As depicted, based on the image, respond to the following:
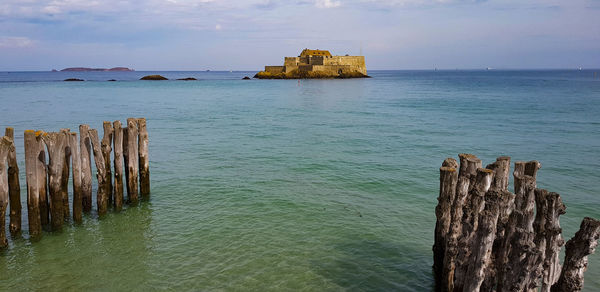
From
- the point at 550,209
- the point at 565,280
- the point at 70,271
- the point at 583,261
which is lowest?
the point at 70,271

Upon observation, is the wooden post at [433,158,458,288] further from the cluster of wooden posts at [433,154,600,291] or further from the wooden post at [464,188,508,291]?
the wooden post at [464,188,508,291]

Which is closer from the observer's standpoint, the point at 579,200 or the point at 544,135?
the point at 579,200

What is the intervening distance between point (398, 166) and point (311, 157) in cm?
413

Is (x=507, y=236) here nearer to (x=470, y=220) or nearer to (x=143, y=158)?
(x=470, y=220)

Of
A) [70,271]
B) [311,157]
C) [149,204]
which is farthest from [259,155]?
[70,271]

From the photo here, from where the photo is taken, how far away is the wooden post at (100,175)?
10.2 meters

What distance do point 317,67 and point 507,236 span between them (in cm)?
12494

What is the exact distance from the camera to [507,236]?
18.9 ft

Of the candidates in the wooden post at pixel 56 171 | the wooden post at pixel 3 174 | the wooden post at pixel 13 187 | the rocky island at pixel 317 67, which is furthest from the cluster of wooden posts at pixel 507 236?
the rocky island at pixel 317 67

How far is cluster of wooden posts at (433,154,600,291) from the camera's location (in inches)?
210

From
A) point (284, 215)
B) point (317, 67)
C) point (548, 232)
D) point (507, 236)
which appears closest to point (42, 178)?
point (284, 215)

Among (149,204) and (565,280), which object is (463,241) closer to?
(565,280)

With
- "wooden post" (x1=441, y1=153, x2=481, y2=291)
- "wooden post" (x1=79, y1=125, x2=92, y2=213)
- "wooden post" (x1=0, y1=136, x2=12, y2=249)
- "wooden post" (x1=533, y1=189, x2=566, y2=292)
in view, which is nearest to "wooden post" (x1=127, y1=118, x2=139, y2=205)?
"wooden post" (x1=79, y1=125, x2=92, y2=213)

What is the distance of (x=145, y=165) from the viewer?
11.8 meters
